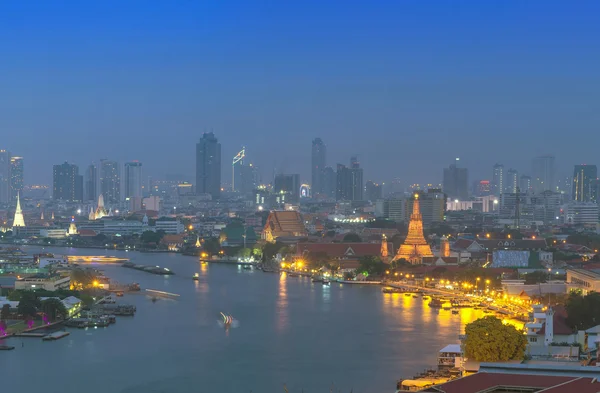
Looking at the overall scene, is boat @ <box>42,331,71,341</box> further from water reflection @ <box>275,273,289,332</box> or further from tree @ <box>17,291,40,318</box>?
water reflection @ <box>275,273,289,332</box>

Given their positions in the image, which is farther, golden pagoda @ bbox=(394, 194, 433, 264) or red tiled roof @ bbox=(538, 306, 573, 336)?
golden pagoda @ bbox=(394, 194, 433, 264)

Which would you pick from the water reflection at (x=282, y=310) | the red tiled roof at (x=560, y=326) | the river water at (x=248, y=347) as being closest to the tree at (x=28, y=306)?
the river water at (x=248, y=347)

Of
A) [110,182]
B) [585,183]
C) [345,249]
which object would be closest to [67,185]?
[110,182]

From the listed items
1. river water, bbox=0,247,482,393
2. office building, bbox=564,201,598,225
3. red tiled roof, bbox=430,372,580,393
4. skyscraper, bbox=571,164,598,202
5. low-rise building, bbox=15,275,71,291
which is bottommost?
river water, bbox=0,247,482,393

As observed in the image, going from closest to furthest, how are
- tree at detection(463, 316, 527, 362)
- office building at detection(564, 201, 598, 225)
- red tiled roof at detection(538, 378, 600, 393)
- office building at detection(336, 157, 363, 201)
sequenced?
red tiled roof at detection(538, 378, 600, 393) → tree at detection(463, 316, 527, 362) → office building at detection(564, 201, 598, 225) → office building at detection(336, 157, 363, 201)

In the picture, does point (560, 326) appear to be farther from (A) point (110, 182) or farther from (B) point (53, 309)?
(A) point (110, 182)

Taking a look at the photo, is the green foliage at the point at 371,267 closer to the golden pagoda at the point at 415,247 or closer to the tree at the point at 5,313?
the golden pagoda at the point at 415,247

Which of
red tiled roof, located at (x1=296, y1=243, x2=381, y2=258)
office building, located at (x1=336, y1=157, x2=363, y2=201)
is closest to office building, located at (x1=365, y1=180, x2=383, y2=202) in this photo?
office building, located at (x1=336, y1=157, x2=363, y2=201)

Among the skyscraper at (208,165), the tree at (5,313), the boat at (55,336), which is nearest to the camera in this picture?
the boat at (55,336)
